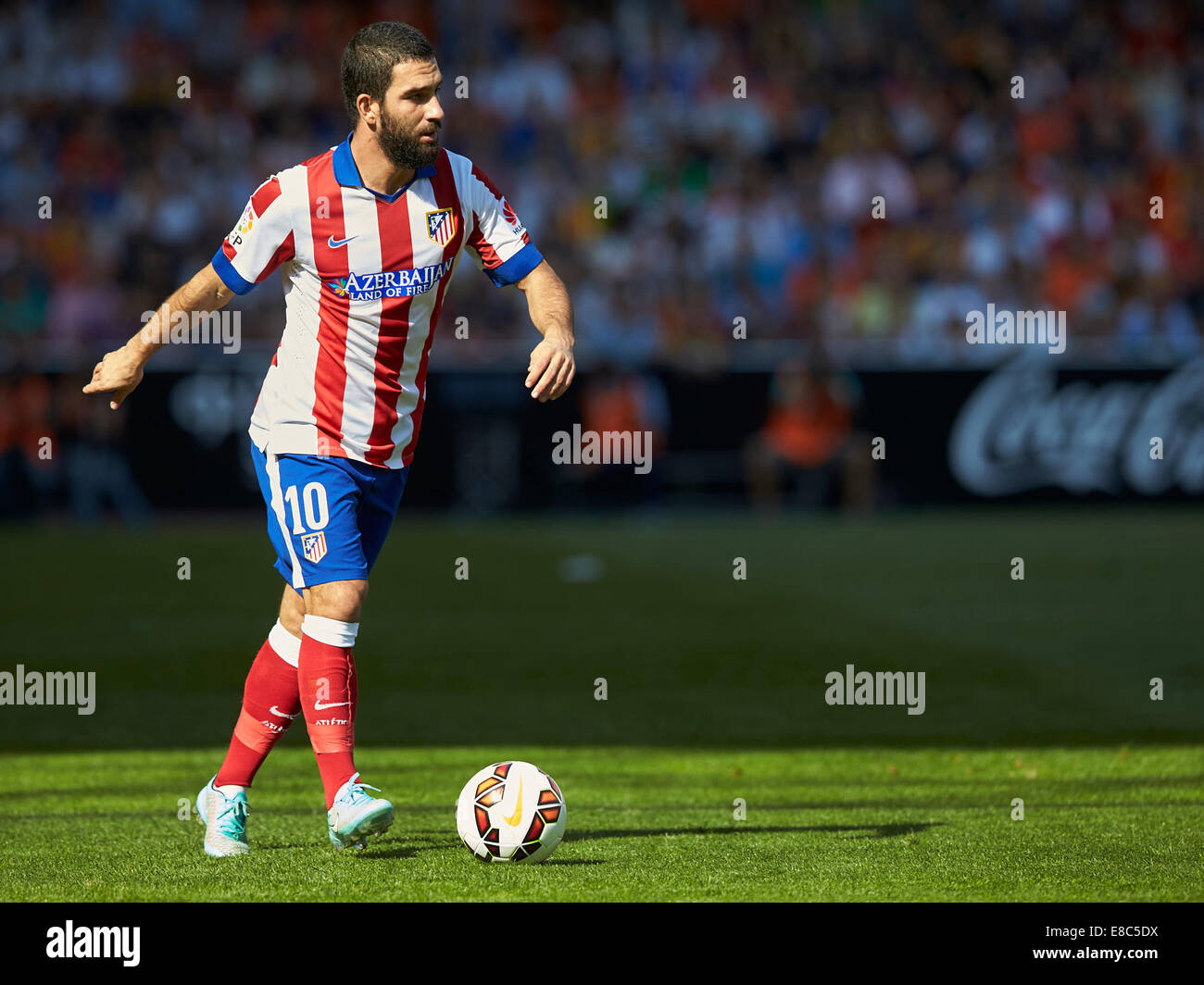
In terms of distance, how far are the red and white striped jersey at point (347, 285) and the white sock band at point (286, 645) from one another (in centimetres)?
55

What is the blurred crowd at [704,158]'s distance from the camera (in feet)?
62.3

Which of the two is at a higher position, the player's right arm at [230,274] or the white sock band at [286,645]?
the player's right arm at [230,274]

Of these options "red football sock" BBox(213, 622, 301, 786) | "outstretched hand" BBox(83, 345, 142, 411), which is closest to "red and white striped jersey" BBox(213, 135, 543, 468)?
"outstretched hand" BBox(83, 345, 142, 411)

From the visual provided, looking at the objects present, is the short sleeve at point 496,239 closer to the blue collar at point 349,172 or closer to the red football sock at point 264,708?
the blue collar at point 349,172

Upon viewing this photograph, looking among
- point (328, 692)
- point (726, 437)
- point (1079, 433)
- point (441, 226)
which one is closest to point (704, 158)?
point (726, 437)

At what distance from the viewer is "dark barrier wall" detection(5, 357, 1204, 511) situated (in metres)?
17.4

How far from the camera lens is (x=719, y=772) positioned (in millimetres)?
6488

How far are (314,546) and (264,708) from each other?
60 centimetres

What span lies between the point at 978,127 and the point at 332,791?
58.4ft

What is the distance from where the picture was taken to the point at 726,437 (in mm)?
18312

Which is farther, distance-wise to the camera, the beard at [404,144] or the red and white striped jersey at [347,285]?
the red and white striped jersey at [347,285]

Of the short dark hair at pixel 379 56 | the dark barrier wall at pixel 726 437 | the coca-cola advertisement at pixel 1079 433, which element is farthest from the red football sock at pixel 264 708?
the coca-cola advertisement at pixel 1079 433

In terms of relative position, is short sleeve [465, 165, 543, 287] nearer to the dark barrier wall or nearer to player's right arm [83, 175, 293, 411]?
player's right arm [83, 175, 293, 411]

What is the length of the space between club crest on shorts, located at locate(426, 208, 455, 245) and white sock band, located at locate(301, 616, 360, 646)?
3.72ft
